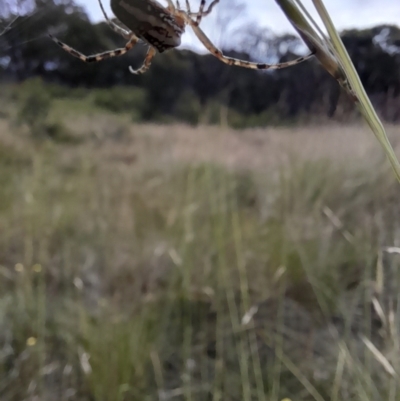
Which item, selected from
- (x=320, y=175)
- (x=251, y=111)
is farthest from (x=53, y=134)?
(x=320, y=175)

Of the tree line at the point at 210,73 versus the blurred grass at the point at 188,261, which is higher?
the tree line at the point at 210,73

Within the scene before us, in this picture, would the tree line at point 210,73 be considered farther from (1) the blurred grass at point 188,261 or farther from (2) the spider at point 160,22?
(2) the spider at point 160,22

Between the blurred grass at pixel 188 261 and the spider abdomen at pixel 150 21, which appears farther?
the blurred grass at pixel 188 261

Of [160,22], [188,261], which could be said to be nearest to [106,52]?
[160,22]

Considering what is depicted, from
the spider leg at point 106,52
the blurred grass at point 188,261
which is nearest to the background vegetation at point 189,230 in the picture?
the blurred grass at point 188,261

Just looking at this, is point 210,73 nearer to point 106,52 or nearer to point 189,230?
point 189,230

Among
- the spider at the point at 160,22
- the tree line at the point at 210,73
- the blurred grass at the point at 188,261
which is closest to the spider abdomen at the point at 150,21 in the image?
the spider at the point at 160,22
